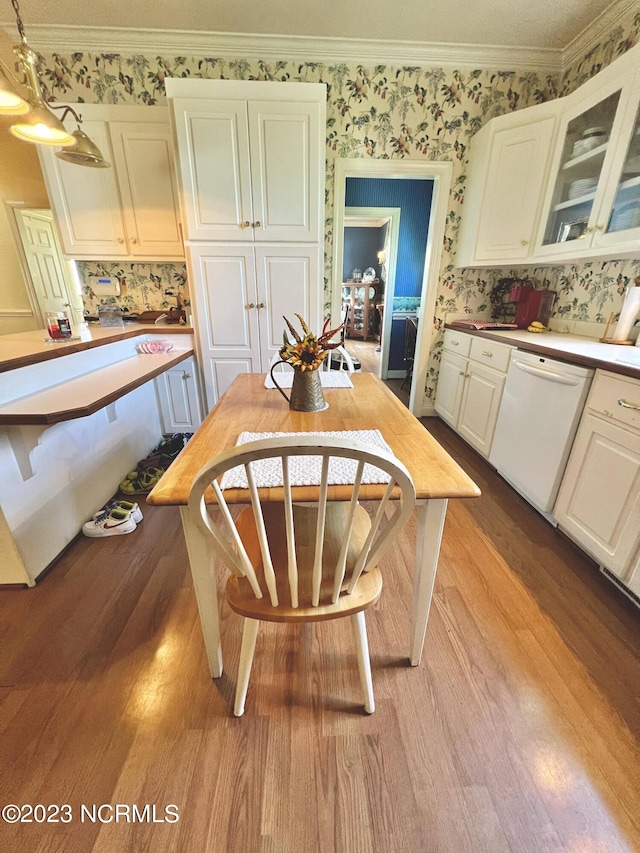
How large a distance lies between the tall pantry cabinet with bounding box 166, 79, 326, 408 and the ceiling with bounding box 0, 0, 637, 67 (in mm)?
466

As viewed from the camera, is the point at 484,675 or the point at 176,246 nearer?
the point at 484,675

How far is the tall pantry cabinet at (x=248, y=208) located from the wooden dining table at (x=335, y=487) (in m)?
1.29

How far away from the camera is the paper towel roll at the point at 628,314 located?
185cm

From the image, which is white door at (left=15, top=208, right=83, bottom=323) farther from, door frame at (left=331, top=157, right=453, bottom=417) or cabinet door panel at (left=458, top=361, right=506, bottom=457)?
cabinet door panel at (left=458, top=361, right=506, bottom=457)

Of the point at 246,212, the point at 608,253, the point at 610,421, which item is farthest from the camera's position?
the point at 246,212

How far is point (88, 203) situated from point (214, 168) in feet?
3.42

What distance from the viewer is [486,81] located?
8.32ft

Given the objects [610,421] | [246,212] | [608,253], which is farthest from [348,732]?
[246,212]

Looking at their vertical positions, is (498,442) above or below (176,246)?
below

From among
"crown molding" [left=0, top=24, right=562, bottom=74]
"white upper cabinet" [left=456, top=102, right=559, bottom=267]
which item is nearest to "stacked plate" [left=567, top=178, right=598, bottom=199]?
"white upper cabinet" [left=456, top=102, right=559, bottom=267]

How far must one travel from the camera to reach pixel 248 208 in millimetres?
2299

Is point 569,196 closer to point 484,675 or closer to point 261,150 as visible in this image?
point 261,150

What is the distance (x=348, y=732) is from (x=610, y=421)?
59.7 inches

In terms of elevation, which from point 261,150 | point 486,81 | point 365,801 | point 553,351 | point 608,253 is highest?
point 486,81
